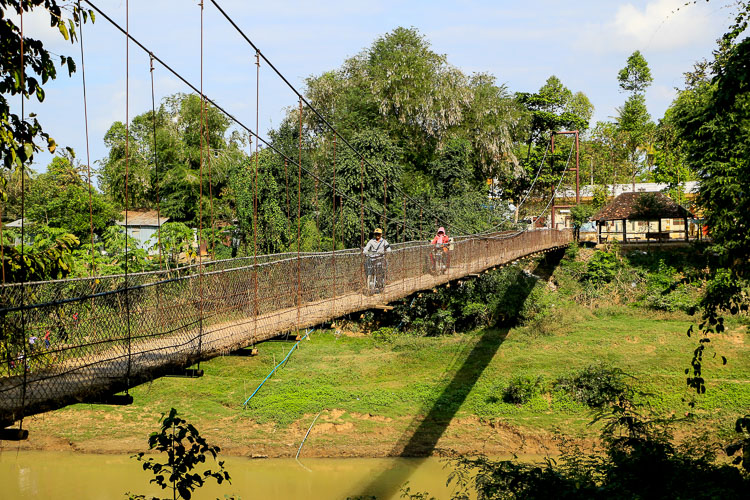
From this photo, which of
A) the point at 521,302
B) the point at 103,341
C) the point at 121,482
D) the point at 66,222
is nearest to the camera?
the point at 103,341

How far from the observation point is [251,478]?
9570mm

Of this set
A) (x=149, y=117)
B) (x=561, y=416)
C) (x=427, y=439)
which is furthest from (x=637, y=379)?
(x=149, y=117)

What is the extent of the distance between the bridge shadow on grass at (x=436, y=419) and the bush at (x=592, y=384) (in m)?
1.58

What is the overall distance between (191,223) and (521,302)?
9.74 metres

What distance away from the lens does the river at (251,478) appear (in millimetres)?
9031

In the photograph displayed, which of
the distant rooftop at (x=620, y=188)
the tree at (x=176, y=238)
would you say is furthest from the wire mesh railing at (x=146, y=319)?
the distant rooftop at (x=620, y=188)

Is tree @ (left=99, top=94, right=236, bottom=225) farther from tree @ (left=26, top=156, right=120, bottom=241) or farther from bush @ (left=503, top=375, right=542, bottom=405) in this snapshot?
bush @ (left=503, top=375, right=542, bottom=405)

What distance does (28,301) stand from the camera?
4129mm

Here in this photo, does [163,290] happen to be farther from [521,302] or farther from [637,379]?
[521,302]

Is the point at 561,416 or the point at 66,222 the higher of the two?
the point at 66,222

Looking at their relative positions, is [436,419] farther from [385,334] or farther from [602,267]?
[602,267]

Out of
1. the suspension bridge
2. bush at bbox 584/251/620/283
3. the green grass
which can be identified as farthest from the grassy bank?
the suspension bridge

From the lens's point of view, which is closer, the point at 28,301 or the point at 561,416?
the point at 28,301

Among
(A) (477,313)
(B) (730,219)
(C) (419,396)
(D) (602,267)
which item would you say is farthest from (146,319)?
(D) (602,267)
